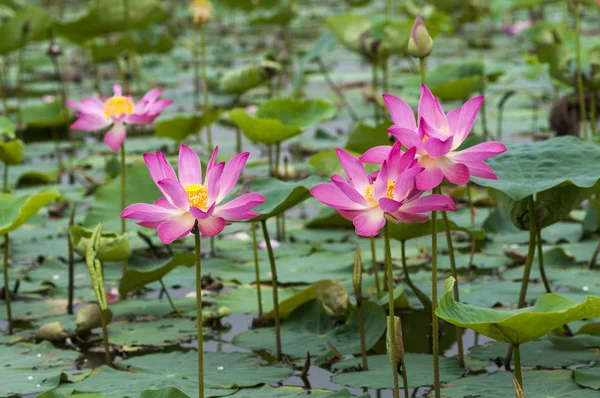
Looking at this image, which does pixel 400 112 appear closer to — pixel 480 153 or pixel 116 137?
→ pixel 480 153

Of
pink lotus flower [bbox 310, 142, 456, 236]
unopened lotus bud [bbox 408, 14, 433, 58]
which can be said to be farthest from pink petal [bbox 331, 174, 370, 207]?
unopened lotus bud [bbox 408, 14, 433, 58]

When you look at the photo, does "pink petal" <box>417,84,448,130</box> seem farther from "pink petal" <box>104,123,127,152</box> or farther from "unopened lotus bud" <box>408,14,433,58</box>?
"pink petal" <box>104,123,127,152</box>

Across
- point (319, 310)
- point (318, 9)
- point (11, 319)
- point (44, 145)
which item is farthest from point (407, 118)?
point (318, 9)

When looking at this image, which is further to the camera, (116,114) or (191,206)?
(116,114)

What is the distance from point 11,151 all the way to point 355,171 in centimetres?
148

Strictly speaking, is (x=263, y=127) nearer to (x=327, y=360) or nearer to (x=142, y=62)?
(x=327, y=360)

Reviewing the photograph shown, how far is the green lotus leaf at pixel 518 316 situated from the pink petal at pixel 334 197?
0.18 metres

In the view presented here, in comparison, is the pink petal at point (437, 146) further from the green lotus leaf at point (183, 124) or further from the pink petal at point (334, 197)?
the green lotus leaf at point (183, 124)

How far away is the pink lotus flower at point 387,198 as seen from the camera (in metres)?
1.34

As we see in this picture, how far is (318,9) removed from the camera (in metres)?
10.5

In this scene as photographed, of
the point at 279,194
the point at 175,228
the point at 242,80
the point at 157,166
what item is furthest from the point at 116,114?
the point at 242,80

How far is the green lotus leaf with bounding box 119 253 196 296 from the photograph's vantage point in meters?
2.14

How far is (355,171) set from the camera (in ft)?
4.68

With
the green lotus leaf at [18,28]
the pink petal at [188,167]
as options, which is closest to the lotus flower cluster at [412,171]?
the pink petal at [188,167]
